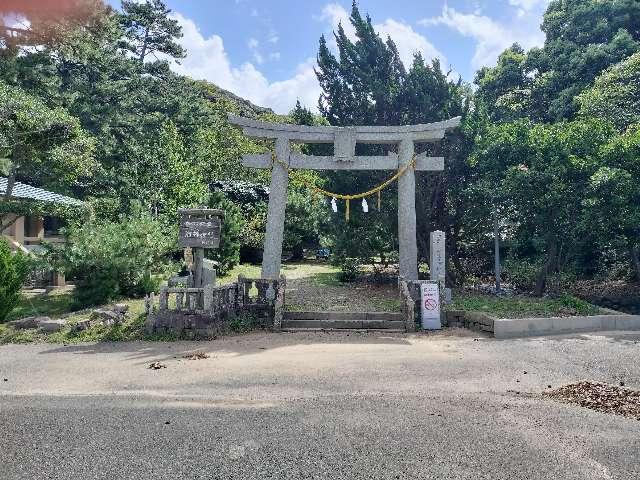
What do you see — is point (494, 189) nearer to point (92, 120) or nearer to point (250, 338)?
point (250, 338)

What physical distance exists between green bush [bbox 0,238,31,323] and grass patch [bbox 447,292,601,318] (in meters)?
11.3

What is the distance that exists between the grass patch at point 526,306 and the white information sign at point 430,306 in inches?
37.0

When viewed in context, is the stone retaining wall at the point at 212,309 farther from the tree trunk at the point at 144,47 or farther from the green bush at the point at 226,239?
the tree trunk at the point at 144,47

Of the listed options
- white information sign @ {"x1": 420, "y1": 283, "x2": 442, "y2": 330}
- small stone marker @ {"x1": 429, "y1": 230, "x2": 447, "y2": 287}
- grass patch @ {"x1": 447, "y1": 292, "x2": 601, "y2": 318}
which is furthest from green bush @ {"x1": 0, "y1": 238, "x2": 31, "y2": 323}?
grass patch @ {"x1": 447, "y1": 292, "x2": 601, "y2": 318}

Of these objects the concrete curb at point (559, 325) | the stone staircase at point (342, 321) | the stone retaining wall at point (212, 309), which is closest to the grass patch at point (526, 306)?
the concrete curb at point (559, 325)

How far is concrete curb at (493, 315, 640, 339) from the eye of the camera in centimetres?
1045

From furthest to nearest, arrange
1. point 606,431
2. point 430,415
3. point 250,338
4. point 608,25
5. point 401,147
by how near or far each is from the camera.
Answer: point 608,25 < point 401,147 < point 250,338 < point 430,415 < point 606,431

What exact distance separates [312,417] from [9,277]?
10.4 m

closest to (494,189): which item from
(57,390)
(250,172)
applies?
(57,390)

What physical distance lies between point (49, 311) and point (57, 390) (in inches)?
336

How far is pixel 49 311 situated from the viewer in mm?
13977

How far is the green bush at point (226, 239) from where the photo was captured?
829 inches

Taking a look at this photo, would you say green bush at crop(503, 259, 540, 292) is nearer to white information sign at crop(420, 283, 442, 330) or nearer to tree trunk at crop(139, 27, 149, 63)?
white information sign at crop(420, 283, 442, 330)

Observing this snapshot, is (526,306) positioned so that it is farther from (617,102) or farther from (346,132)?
(617,102)
